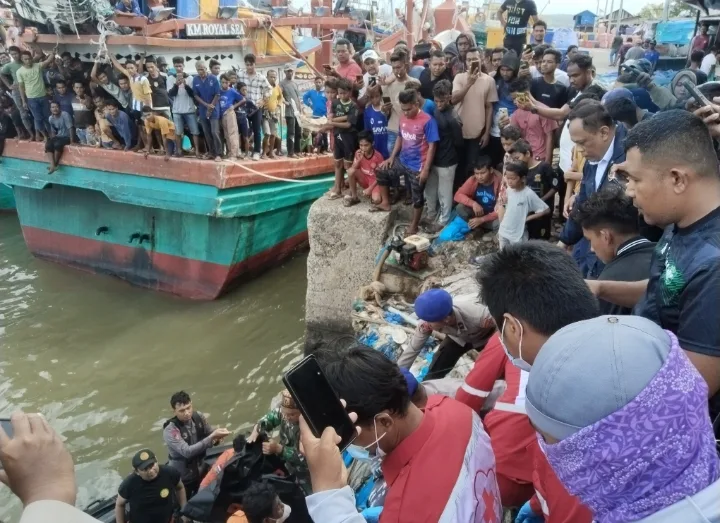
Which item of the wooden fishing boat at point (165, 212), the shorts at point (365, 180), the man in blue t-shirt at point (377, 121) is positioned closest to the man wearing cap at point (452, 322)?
the shorts at point (365, 180)

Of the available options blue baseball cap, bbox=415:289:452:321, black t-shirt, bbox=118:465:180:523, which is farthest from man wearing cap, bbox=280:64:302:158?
blue baseball cap, bbox=415:289:452:321

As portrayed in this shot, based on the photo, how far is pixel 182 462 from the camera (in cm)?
411

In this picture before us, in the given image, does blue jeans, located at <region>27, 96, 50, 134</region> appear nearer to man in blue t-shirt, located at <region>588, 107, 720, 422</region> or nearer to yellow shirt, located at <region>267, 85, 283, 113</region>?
yellow shirt, located at <region>267, 85, 283, 113</region>

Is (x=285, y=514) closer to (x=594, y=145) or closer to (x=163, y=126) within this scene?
(x=594, y=145)

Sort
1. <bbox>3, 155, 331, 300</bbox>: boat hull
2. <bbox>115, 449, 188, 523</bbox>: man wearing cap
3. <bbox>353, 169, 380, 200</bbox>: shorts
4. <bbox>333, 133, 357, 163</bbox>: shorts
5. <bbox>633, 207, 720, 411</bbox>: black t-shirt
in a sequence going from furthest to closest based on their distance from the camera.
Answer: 1. <bbox>3, 155, 331, 300</bbox>: boat hull
2. <bbox>333, 133, 357, 163</bbox>: shorts
3. <bbox>353, 169, 380, 200</bbox>: shorts
4. <bbox>115, 449, 188, 523</bbox>: man wearing cap
5. <bbox>633, 207, 720, 411</bbox>: black t-shirt

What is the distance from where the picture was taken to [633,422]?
0.91m

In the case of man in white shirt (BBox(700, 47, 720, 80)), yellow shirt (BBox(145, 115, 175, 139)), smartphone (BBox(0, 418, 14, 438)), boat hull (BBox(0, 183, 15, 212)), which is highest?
man in white shirt (BBox(700, 47, 720, 80))

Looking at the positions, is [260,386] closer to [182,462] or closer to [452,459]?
[182,462]

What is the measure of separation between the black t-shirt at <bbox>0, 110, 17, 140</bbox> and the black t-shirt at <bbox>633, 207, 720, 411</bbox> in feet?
34.5

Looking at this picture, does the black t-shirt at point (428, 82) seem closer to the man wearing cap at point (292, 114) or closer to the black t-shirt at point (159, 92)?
the man wearing cap at point (292, 114)

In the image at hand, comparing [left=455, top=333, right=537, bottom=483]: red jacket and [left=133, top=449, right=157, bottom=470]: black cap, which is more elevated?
[left=455, top=333, right=537, bottom=483]: red jacket

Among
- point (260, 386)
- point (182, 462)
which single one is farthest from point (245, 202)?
point (182, 462)

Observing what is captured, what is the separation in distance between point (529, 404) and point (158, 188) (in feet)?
25.2

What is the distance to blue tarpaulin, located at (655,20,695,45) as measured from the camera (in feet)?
49.4
